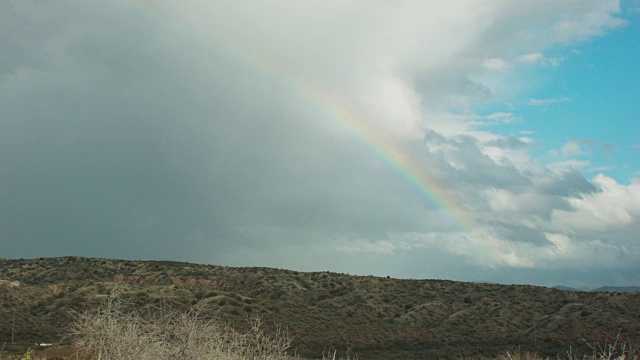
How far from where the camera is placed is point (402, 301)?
238 feet

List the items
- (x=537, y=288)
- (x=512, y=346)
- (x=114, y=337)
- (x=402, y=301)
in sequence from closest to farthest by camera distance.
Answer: (x=114, y=337), (x=512, y=346), (x=402, y=301), (x=537, y=288)

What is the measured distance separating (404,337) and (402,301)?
15.3 metres

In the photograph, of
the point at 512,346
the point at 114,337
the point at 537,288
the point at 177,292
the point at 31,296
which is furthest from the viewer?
the point at 537,288

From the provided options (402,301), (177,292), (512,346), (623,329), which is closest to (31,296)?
(177,292)

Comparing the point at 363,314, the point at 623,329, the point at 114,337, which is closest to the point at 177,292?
the point at 363,314

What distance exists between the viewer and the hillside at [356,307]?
172 ft

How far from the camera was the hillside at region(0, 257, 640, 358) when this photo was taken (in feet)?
172

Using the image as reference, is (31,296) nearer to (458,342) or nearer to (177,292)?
(177,292)

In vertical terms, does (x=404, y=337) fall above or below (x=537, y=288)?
below

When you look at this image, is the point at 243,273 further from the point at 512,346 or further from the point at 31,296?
the point at 512,346

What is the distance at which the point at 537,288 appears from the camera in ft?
274

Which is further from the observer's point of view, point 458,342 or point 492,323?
point 492,323

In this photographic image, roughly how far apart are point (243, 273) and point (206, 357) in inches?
2849

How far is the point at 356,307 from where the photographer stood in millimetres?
67750
